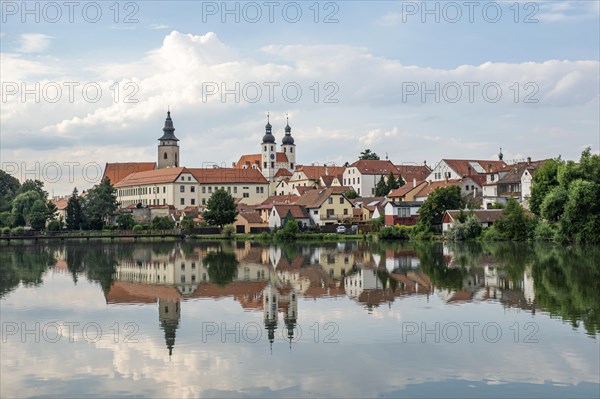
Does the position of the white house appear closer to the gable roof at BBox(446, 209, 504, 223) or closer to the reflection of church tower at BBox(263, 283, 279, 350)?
the gable roof at BBox(446, 209, 504, 223)

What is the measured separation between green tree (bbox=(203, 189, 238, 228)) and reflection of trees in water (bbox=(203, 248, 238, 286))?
27.5 meters

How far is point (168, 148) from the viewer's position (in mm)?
119500

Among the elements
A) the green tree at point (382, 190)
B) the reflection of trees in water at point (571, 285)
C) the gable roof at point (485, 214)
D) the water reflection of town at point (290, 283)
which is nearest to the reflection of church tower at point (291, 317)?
→ the water reflection of town at point (290, 283)

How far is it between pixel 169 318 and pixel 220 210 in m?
56.9

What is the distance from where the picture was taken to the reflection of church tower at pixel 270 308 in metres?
17.7

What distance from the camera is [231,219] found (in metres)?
77.4

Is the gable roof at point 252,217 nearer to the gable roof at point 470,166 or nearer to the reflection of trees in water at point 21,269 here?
the gable roof at point 470,166

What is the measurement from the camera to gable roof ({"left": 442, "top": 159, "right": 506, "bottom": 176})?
85.1 m

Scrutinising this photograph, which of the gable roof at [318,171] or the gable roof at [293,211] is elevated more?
the gable roof at [318,171]

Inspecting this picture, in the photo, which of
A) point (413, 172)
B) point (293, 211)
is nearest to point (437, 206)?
point (293, 211)

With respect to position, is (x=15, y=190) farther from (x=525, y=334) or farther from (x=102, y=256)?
(x=525, y=334)

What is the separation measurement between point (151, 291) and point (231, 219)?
50916 millimetres

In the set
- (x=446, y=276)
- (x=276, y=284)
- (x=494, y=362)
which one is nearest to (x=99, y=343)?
(x=494, y=362)

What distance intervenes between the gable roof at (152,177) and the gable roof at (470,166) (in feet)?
117
